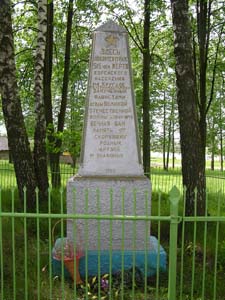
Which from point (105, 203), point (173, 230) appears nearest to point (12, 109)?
point (105, 203)

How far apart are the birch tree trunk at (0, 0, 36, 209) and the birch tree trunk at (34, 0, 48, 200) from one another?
867 millimetres

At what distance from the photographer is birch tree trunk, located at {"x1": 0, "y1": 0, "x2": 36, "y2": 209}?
21.5ft

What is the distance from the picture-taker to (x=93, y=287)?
4.64 meters

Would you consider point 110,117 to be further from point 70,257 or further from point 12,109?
point 12,109

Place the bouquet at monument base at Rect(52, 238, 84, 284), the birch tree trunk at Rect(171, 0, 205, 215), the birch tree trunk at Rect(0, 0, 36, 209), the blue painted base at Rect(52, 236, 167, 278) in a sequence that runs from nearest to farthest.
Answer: the bouquet at monument base at Rect(52, 238, 84, 284) → the blue painted base at Rect(52, 236, 167, 278) → the birch tree trunk at Rect(171, 0, 205, 215) → the birch tree trunk at Rect(0, 0, 36, 209)

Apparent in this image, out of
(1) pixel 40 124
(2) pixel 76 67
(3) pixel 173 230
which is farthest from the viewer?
(2) pixel 76 67

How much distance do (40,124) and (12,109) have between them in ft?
4.85

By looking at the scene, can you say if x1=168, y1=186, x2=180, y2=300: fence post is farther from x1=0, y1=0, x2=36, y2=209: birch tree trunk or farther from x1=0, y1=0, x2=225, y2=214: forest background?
x1=0, y1=0, x2=36, y2=209: birch tree trunk

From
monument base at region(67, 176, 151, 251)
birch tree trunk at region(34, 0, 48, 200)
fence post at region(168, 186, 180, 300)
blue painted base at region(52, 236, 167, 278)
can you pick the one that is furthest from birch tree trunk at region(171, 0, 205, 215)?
birch tree trunk at region(34, 0, 48, 200)

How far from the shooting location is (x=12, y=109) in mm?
6672

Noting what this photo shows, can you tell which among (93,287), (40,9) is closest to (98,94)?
(93,287)

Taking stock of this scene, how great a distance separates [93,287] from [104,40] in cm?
331

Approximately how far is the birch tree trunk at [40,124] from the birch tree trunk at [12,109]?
0.87m

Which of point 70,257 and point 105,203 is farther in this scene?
point 105,203
